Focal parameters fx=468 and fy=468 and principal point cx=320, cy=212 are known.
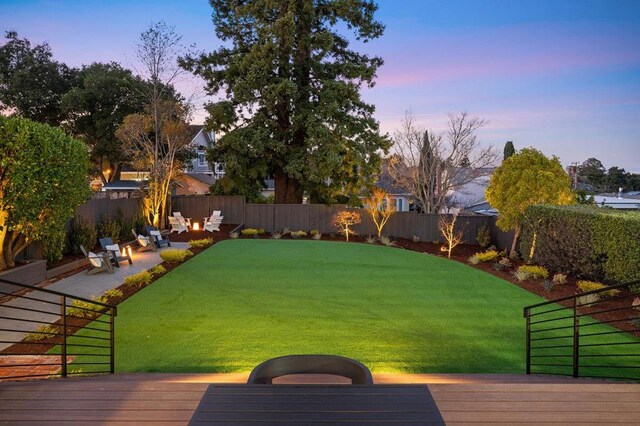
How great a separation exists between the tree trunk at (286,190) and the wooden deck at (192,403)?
2207 cm

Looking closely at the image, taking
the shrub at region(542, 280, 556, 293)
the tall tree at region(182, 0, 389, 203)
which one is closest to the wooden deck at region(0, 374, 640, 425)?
the shrub at region(542, 280, 556, 293)

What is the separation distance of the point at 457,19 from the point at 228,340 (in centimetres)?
1655

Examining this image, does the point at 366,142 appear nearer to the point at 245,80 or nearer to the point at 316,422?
the point at 245,80

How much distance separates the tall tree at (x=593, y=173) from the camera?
190ft

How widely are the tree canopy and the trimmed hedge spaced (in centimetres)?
1273

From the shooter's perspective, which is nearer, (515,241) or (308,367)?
(308,367)

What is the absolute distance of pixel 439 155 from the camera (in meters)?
28.2

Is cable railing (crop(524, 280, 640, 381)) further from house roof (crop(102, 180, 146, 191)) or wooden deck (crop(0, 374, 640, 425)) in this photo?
house roof (crop(102, 180, 146, 191))

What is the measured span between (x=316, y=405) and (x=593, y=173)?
66.5 m

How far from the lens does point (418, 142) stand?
28641mm

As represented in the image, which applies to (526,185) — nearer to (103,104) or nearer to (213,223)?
→ (213,223)

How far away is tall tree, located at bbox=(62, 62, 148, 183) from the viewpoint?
119ft

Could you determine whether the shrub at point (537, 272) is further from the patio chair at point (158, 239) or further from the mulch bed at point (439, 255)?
the patio chair at point (158, 239)

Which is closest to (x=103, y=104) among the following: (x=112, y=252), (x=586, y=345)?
(x=112, y=252)
